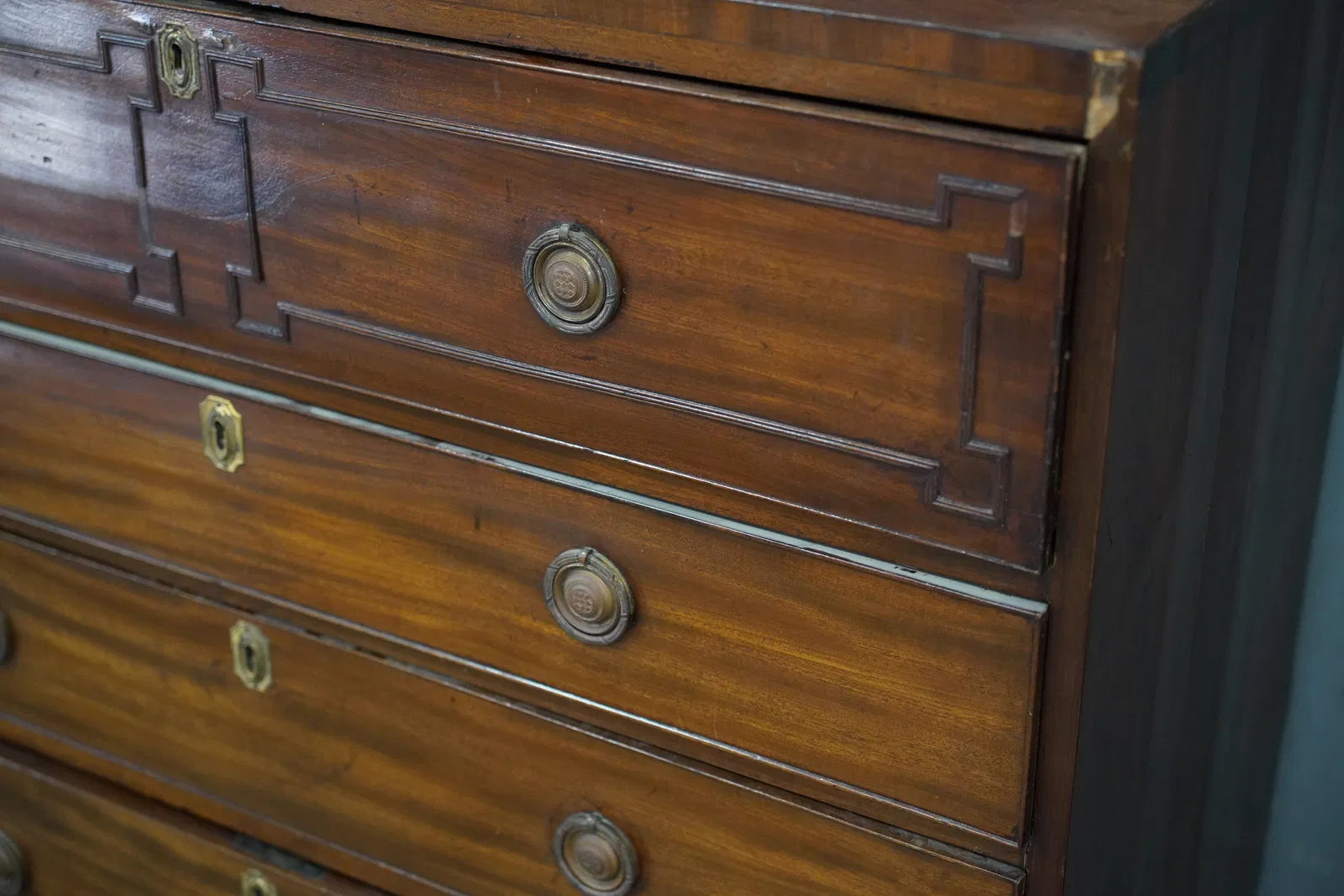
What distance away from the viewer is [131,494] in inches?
43.5

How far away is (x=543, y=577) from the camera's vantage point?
37.3 inches

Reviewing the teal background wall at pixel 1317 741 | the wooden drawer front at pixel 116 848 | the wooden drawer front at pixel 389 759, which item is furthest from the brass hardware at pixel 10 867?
the teal background wall at pixel 1317 741

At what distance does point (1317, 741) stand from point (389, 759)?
75 centimetres

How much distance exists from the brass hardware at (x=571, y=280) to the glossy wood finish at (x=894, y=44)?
0.32 feet

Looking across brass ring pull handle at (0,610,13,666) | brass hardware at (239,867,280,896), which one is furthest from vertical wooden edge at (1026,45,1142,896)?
brass ring pull handle at (0,610,13,666)

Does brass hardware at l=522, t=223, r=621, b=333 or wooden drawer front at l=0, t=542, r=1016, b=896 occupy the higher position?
brass hardware at l=522, t=223, r=621, b=333

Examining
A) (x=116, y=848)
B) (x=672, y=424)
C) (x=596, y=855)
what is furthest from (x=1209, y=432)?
(x=116, y=848)

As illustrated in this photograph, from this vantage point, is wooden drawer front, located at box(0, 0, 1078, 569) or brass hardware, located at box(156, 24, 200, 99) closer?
wooden drawer front, located at box(0, 0, 1078, 569)

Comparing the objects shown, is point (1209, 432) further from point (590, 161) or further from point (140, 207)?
point (140, 207)

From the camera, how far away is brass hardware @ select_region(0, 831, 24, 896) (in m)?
1.31

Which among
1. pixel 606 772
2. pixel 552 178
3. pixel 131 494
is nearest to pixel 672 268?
pixel 552 178

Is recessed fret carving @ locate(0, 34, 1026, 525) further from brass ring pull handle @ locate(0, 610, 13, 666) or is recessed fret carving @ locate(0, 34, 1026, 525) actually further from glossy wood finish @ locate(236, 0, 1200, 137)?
brass ring pull handle @ locate(0, 610, 13, 666)

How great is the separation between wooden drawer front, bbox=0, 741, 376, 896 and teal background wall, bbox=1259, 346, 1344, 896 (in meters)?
0.75

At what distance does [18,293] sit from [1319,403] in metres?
0.92
